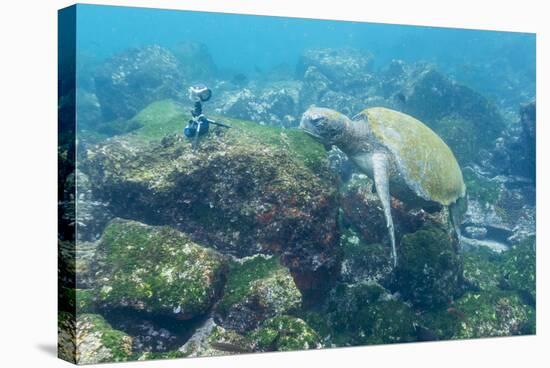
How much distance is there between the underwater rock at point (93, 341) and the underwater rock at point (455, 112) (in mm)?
8790

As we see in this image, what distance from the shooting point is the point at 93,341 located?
395 centimetres

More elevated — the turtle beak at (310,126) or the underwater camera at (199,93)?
the underwater camera at (199,93)

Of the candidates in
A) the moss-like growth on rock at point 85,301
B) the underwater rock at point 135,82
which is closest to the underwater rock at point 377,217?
the moss-like growth on rock at point 85,301

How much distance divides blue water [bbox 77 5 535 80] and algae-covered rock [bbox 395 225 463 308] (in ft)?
9.82

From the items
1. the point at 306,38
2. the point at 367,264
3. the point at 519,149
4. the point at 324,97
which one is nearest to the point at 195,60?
the point at 324,97

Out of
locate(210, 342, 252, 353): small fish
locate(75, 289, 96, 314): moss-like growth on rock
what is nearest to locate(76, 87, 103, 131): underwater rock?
locate(75, 289, 96, 314): moss-like growth on rock

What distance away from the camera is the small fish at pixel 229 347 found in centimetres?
449

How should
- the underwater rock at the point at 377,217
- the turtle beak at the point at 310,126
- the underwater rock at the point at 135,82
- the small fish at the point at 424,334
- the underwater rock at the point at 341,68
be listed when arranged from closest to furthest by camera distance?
the small fish at the point at 424,334 → the turtle beak at the point at 310,126 → the underwater rock at the point at 377,217 → the underwater rock at the point at 135,82 → the underwater rock at the point at 341,68

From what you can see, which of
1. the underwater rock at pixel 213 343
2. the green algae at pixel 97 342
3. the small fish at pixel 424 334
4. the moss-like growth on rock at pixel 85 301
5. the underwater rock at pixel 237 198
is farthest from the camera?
the small fish at pixel 424 334

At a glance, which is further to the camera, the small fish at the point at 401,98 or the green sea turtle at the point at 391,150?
the small fish at the point at 401,98

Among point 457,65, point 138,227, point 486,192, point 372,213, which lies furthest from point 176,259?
point 457,65

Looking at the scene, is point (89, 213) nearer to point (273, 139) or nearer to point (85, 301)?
point (85, 301)

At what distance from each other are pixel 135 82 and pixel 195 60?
6.77 m

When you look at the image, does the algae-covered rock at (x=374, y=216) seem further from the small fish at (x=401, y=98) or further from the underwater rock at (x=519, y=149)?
the small fish at (x=401, y=98)
